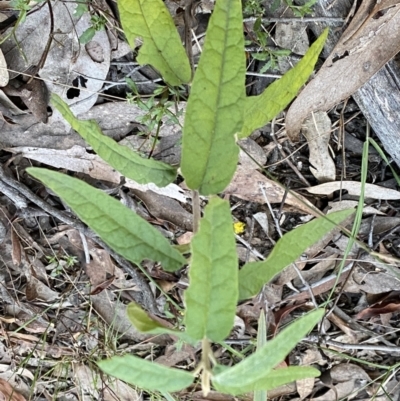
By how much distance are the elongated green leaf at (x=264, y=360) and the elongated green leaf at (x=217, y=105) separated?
0.25m

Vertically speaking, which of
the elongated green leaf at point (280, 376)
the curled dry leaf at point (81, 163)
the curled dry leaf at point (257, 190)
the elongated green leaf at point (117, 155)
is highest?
the elongated green leaf at point (117, 155)

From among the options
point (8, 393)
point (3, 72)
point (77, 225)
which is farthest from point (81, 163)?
point (8, 393)

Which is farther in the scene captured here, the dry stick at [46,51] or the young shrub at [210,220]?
the dry stick at [46,51]

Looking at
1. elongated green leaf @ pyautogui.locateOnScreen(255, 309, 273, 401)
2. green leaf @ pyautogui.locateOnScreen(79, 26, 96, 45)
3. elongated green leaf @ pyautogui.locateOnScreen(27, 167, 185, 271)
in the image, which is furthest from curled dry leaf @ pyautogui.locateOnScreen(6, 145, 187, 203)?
elongated green leaf @ pyautogui.locateOnScreen(27, 167, 185, 271)

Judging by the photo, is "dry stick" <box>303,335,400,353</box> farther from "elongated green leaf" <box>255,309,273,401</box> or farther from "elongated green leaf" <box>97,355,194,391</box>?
"elongated green leaf" <box>97,355,194,391</box>

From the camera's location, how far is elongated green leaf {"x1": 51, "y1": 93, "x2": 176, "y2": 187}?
831 mm

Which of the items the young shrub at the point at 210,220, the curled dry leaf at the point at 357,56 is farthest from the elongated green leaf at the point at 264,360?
the curled dry leaf at the point at 357,56

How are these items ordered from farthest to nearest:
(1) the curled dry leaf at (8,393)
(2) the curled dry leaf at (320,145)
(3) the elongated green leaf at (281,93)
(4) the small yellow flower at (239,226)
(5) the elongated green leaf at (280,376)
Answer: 1. (1) the curled dry leaf at (8,393)
2. (4) the small yellow flower at (239,226)
3. (2) the curled dry leaf at (320,145)
4. (3) the elongated green leaf at (281,93)
5. (5) the elongated green leaf at (280,376)

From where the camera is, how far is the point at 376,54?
1.27 m

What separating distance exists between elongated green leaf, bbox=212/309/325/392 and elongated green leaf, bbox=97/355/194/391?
0.05 meters

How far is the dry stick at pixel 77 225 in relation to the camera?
1.53 m

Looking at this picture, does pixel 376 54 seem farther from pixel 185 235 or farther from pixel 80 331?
pixel 80 331

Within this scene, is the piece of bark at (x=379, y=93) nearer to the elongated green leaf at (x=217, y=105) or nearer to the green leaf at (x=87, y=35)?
the green leaf at (x=87, y=35)

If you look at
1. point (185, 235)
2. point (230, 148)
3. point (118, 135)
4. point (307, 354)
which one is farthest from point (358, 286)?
point (230, 148)
